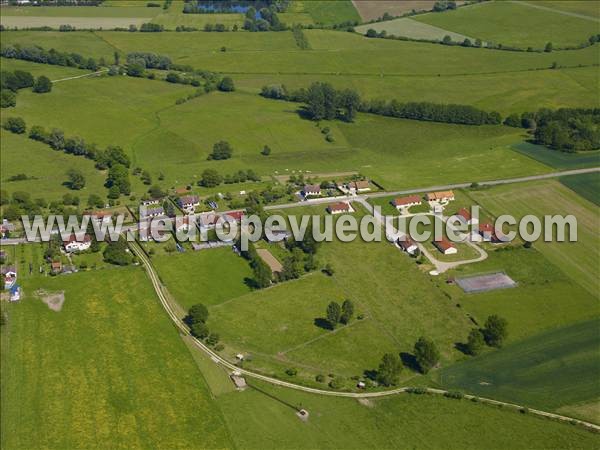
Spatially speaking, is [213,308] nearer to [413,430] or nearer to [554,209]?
[413,430]

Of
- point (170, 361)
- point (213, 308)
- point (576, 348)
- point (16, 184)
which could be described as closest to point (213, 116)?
point (16, 184)

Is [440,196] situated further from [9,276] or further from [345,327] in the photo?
[9,276]

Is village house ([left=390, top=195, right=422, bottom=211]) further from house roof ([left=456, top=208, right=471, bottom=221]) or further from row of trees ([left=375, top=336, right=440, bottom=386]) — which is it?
row of trees ([left=375, top=336, right=440, bottom=386])

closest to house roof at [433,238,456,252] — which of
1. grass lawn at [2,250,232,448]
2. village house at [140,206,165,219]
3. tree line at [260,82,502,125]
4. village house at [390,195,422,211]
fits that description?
village house at [390,195,422,211]

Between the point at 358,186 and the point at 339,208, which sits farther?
the point at 358,186

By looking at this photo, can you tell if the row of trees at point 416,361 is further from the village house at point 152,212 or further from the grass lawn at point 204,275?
the village house at point 152,212

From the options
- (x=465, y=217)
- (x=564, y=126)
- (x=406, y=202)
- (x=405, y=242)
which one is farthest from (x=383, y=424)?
(x=564, y=126)

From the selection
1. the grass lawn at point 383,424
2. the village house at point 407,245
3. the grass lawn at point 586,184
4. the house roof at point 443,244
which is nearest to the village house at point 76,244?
the grass lawn at point 383,424
